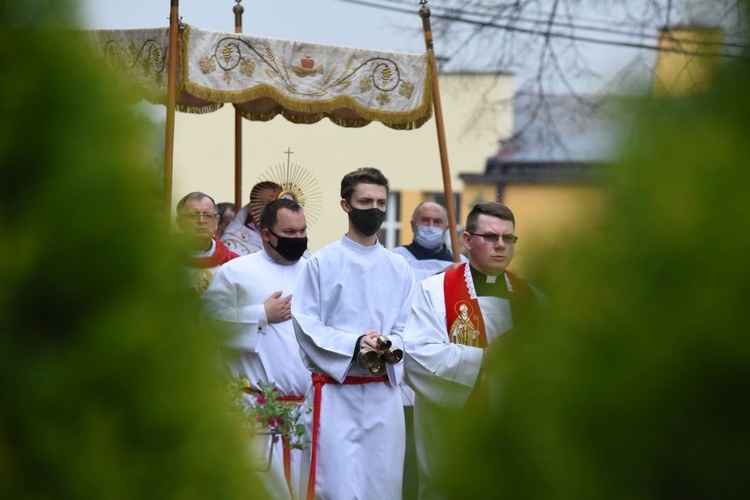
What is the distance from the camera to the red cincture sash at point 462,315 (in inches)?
251

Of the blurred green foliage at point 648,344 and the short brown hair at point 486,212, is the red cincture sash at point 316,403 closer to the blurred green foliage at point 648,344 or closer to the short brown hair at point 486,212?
the short brown hair at point 486,212

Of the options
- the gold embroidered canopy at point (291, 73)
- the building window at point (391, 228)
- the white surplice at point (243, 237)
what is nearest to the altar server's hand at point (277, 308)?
the gold embroidered canopy at point (291, 73)

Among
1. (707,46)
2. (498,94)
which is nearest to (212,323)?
(707,46)

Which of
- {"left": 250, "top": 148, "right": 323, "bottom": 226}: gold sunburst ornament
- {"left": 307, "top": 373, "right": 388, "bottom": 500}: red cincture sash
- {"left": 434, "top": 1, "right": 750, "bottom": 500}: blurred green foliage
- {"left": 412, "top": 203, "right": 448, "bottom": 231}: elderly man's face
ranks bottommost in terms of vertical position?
{"left": 307, "top": 373, "right": 388, "bottom": 500}: red cincture sash

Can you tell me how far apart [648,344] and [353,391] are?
19.0 feet

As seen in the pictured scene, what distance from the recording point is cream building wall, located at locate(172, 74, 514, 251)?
22219 mm

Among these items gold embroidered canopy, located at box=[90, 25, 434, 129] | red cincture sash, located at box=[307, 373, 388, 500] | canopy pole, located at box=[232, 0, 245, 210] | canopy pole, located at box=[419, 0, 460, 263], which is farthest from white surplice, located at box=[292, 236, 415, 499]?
canopy pole, located at box=[232, 0, 245, 210]

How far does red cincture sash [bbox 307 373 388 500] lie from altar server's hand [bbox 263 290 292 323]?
54cm

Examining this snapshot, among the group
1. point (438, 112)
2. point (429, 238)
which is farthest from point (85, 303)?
point (429, 238)

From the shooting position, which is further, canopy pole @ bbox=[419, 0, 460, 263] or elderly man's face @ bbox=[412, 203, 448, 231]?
elderly man's face @ bbox=[412, 203, 448, 231]

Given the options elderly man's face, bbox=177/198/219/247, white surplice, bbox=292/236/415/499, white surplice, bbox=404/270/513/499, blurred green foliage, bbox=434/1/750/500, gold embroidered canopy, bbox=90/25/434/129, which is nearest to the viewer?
blurred green foliage, bbox=434/1/750/500

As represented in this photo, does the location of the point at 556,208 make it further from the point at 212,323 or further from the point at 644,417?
the point at 212,323

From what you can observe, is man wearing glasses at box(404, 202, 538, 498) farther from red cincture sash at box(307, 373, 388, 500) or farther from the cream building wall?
the cream building wall

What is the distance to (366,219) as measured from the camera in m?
6.79
